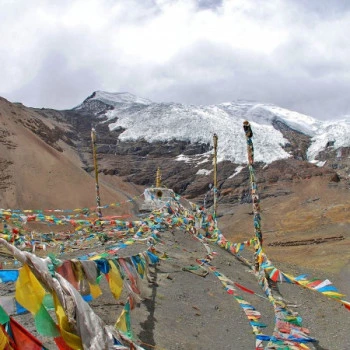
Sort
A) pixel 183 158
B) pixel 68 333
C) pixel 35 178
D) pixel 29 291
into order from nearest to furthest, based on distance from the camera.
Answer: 1. pixel 68 333
2. pixel 29 291
3. pixel 35 178
4. pixel 183 158

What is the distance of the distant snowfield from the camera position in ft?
282

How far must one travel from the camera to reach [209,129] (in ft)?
Result: 310

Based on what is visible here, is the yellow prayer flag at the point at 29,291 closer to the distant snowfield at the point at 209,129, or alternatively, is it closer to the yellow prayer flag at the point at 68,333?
the yellow prayer flag at the point at 68,333

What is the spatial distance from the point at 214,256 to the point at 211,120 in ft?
276

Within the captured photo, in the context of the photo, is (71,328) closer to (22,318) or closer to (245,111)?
(22,318)

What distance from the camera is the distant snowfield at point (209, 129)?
8594cm

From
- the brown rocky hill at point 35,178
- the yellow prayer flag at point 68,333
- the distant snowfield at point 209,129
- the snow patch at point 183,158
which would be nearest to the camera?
the yellow prayer flag at point 68,333

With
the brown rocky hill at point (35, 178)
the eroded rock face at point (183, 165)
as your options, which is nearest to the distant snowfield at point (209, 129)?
the eroded rock face at point (183, 165)

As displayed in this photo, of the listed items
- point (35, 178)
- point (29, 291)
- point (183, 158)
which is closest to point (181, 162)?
point (183, 158)

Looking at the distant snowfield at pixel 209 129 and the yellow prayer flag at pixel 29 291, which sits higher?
the distant snowfield at pixel 209 129

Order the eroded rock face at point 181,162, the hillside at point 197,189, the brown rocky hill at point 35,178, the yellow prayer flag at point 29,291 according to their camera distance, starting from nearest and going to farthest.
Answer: the yellow prayer flag at point 29,291 → the hillside at point 197,189 → the brown rocky hill at point 35,178 → the eroded rock face at point 181,162

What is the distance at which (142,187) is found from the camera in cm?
7762

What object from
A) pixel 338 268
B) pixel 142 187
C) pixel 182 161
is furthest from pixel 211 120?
pixel 338 268

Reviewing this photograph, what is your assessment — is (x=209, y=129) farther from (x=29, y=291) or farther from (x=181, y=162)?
(x=29, y=291)
